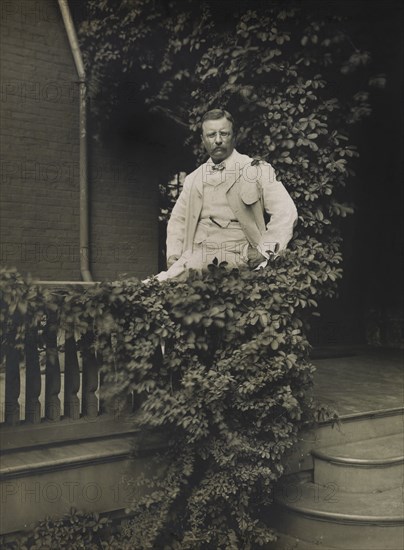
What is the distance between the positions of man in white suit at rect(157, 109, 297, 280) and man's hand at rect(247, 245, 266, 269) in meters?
0.01

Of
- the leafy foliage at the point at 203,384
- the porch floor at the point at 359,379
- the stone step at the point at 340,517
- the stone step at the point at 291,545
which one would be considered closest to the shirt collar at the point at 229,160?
the leafy foliage at the point at 203,384

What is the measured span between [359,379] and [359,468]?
6.90 ft

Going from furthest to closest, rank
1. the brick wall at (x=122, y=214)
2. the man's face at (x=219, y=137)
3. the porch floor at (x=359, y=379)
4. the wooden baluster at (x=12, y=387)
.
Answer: the brick wall at (x=122, y=214) < the porch floor at (x=359, y=379) < the man's face at (x=219, y=137) < the wooden baluster at (x=12, y=387)

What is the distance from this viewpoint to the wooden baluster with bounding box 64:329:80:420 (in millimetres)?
3572

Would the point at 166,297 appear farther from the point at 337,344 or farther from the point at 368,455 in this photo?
the point at 337,344

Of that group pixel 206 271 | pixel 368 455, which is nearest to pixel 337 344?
pixel 368 455

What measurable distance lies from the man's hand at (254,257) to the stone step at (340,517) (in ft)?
4.93

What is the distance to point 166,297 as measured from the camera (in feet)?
11.5

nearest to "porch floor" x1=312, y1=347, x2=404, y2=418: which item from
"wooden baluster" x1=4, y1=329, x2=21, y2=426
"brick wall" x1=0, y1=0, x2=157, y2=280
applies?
"wooden baluster" x1=4, y1=329, x2=21, y2=426

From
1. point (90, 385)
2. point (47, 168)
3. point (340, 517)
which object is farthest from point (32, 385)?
point (47, 168)

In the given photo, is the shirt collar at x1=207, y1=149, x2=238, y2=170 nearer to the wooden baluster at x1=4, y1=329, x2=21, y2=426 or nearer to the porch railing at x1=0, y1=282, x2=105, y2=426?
the porch railing at x1=0, y1=282, x2=105, y2=426

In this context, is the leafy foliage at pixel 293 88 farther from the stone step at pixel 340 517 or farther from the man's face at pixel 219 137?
the stone step at pixel 340 517

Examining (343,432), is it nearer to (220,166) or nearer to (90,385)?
(90,385)

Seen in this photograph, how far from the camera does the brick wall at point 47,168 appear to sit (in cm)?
607
